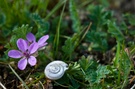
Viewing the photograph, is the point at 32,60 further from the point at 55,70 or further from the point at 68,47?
the point at 68,47

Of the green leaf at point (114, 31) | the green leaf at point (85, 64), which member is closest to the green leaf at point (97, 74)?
the green leaf at point (85, 64)

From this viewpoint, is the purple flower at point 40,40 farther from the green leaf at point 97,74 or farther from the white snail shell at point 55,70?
the green leaf at point 97,74

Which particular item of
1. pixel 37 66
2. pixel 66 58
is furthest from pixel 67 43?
pixel 37 66

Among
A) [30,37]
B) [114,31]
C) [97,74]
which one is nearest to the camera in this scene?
[97,74]

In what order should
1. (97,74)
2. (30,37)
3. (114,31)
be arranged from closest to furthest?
1. (97,74)
2. (30,37)
3. (114,31)

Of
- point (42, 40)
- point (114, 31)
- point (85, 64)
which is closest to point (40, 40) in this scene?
point (42, 40)

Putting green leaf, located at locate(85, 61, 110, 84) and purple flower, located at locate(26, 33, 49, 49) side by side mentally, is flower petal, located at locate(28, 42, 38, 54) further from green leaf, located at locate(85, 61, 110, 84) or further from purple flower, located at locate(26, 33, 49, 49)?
green leaf, located at locate(85, 61, 110, 84)

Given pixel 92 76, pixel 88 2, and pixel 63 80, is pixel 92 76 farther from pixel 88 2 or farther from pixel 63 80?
pixel 88 2
